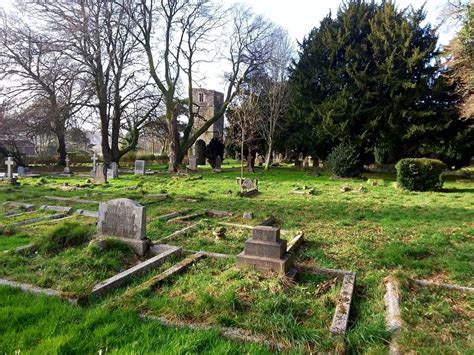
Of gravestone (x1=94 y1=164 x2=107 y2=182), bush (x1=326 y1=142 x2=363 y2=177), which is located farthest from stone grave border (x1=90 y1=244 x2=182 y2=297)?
bush (x1=326 y1=142 x2=363 y2=177)

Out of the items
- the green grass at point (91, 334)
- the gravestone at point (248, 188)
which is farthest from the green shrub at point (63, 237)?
the gravestone at point (248, 188)

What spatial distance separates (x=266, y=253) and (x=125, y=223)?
2485 millimetres

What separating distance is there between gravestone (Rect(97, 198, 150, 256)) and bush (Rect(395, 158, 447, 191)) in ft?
40.9

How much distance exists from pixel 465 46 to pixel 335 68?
8713 mm

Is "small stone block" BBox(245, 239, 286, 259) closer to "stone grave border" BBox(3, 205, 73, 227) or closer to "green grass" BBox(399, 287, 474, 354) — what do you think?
"green grass" BBox(399, 287, 474, 354)

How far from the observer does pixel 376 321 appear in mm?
3078

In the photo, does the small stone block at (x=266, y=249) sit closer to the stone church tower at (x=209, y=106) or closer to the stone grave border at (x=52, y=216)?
the stone grave border at (x=52, y=216)

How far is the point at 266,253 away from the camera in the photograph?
4426mm

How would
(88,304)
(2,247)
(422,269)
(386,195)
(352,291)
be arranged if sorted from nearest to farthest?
(88,304) → (352,291) → (422,269) → (2,247) → (386,195)

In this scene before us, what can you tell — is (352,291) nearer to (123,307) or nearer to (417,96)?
(123,307)

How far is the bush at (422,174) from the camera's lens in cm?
1381


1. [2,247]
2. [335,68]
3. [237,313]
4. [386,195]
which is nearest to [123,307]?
[237,313]

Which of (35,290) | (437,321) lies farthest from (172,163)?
(437,321)

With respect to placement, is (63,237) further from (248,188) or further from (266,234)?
(248,188)
